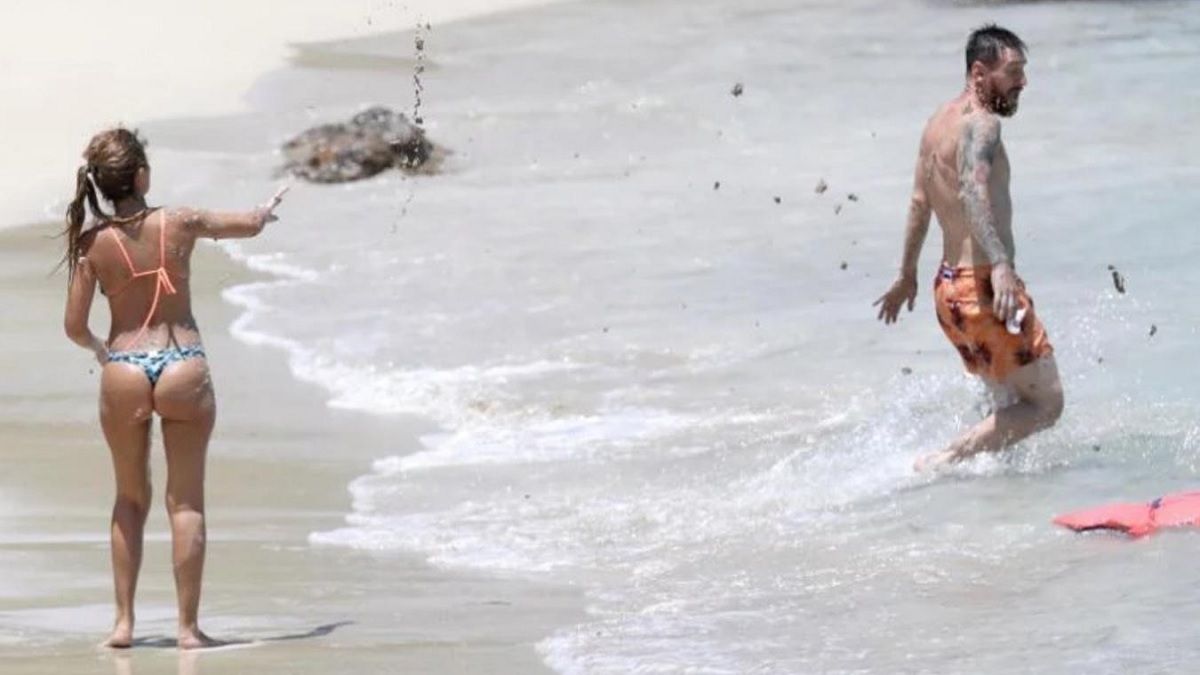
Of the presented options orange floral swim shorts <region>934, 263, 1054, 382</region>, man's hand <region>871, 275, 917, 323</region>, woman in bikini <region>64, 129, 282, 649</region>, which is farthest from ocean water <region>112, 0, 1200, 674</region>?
woman in bikini <region>64, 129, 282, 649</region>

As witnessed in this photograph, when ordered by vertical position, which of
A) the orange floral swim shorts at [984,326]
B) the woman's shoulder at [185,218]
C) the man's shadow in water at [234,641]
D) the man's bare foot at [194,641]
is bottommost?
the man's shadow in water at [234,641]

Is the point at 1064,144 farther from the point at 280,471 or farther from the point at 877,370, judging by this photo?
the point at 280,471

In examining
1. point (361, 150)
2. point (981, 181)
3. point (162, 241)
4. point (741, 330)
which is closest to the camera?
point (162, 241)

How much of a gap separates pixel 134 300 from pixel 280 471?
3506 mm

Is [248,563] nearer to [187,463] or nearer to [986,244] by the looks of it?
[187,463]

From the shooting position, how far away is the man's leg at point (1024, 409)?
9102mm

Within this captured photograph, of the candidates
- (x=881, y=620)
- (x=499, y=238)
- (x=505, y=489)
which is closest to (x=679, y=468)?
(x=505, y=489)

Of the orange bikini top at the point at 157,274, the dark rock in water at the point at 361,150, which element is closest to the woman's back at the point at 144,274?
the orange bikini top at the point at 157,274

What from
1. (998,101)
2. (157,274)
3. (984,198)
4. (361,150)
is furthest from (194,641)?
(361,150)

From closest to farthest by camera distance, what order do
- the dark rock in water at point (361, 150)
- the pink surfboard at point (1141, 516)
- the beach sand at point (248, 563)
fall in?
1. the beach sand at point (248, 563)
2. the pink surfboard at point (1141, 516)
3. the dark rock in water at point (361, 150)

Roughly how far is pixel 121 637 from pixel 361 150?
13.2 m

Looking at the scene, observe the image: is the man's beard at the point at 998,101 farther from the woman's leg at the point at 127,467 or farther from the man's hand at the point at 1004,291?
the woman's leg at the point at 127,467

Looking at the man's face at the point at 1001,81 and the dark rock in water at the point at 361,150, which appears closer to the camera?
the man's face at the point at 1001,81

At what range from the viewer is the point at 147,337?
716cm
